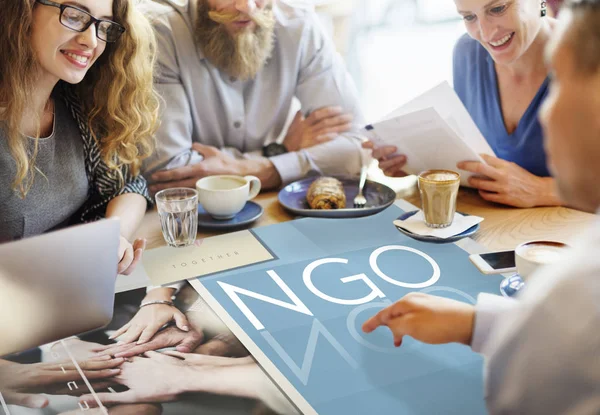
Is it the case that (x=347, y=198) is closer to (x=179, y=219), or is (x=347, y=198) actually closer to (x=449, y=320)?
(x=179, y=219)

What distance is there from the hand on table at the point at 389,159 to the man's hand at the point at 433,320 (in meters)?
0.78

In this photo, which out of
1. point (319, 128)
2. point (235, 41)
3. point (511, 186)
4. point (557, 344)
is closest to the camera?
point (557, 344)

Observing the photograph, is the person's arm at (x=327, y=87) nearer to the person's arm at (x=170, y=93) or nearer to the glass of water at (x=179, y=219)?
the person's arm at (x=170, y=93)

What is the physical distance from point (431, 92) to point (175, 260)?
784mm

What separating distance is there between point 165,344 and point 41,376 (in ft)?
0.62

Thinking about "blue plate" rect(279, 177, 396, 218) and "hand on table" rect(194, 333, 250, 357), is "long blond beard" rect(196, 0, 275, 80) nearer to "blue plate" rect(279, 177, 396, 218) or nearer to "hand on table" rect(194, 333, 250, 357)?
"blue plate" rect(279, 177, 396, 218)

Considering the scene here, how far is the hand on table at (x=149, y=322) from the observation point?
1.02 metres

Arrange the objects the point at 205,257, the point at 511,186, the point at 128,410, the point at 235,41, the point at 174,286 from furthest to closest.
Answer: the point at 235,41, the point at 511,186, the point at 205,257, the point at 174,286, the point at 128,410

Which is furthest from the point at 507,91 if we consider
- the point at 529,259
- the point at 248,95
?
the point at 529,259

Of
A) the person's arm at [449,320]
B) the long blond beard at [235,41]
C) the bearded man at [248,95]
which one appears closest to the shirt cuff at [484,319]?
the person's arm at [449,320]

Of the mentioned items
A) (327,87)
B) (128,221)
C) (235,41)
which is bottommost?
(128,221)

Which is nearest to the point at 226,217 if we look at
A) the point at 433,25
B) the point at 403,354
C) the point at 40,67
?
the point at 40,67

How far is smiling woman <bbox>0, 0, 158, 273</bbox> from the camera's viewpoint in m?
1.30

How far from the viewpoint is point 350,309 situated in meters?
1.08
